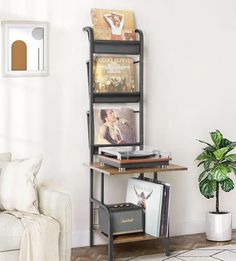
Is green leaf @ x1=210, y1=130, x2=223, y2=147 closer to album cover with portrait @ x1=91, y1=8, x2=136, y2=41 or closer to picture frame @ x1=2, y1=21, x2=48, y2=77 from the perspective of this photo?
album cover with portrait @ x1=91, y1=8, x2=136, y2=41

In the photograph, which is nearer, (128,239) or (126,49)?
(128,239)

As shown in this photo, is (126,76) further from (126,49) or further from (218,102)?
(218,102)

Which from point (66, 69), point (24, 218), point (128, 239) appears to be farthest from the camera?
point (66, 69)

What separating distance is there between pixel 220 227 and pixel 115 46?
5.70 ft

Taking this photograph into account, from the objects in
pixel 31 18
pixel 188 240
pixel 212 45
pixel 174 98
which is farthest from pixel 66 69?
pixel 188 240

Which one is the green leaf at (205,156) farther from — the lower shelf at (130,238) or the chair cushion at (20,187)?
the chair cushion at (20,187)

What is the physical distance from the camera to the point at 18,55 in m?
4.36

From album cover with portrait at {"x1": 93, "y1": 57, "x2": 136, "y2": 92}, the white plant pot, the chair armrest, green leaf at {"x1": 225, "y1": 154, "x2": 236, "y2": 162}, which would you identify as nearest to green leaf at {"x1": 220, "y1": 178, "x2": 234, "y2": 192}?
green leaf at {"x1": 225, "y1": 154, "x2": 236, "y2": 162}

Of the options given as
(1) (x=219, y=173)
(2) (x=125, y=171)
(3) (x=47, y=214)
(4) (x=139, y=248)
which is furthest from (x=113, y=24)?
(4) (x=139, y=248)

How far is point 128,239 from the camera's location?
4.21m

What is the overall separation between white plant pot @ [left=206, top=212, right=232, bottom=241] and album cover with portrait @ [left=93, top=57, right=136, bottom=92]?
4.24 ft

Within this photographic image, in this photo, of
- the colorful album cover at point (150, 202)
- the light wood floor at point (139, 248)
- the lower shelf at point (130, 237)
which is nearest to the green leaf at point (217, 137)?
the colorful album cover at point (150, 202)

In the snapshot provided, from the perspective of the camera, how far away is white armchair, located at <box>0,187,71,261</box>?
11.3ft

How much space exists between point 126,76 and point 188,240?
1.48 metres
